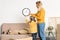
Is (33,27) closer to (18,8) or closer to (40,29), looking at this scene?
(40,29)

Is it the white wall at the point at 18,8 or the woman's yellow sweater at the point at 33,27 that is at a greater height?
the white wall at the point at 18,8

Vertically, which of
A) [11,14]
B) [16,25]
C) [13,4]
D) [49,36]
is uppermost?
[13,4]

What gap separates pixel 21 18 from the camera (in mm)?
3566

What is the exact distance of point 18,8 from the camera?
357 cm

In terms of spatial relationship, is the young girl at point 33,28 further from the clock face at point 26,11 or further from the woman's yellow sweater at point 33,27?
the clock face at point 26,11

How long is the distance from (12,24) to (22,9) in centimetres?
39

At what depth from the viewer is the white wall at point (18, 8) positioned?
3.54m

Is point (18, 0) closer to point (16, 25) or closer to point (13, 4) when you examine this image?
point (13, 4)

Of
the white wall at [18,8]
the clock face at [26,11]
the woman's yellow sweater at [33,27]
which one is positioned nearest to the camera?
the woman's yellow sweater at [33,27]

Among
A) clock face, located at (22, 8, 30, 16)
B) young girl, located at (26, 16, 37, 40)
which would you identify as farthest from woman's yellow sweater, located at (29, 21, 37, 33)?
clock face, located at (22, 8, 30, 16)

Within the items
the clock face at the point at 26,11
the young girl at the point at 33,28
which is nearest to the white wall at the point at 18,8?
the clock face at the point at 26,11

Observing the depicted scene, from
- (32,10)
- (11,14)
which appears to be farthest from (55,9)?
(11,14)

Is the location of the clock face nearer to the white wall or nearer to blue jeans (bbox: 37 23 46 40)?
the white wall

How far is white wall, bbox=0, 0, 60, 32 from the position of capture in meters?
3.54
